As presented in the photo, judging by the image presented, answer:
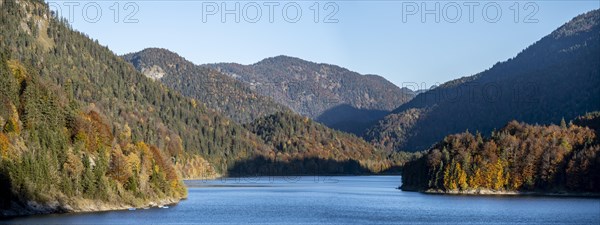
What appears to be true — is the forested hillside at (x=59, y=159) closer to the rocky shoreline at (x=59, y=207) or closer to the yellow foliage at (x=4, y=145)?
the yellow foliage at (x=4, y=145)

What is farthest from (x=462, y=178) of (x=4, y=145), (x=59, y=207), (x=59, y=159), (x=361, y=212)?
(x=4, y=145)

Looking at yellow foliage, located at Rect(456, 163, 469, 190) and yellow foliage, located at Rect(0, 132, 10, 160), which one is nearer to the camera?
yellow foliage, located at Rect(0, 132, 10, 160)

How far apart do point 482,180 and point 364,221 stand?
79.7 m

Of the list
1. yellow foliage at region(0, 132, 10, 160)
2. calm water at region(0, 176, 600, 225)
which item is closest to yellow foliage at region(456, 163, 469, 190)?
calm water at region(0, 176, 600, 225)

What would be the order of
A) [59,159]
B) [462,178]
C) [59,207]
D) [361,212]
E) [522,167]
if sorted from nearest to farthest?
[59,207] → [59,159] → [361,212] → [522,167] → [462,178]

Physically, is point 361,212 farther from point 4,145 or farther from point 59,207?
point 4,145

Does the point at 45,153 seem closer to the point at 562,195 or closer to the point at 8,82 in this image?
the point at 8,82

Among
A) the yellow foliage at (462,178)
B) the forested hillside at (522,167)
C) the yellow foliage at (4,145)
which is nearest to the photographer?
the yellow foliage at (4,145)

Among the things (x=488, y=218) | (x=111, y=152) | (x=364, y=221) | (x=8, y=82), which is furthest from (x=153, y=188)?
(x=488, y=218)

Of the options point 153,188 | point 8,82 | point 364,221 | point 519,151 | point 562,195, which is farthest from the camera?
point 519,151

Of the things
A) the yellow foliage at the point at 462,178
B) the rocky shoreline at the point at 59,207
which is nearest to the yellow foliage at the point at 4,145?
the rocky shoreline at the point at 59,207

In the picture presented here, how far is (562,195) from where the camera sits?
185 meters

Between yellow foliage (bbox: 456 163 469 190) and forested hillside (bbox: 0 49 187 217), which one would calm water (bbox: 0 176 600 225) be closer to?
forested hillside (bbox: 0 49 187 217)

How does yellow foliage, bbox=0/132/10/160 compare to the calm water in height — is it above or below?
above
